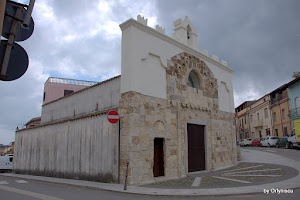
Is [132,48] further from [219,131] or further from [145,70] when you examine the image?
[219,131]

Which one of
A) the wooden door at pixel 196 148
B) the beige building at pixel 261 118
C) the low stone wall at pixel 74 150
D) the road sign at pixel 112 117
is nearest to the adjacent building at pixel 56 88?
the low stone wall at pixel 74 150

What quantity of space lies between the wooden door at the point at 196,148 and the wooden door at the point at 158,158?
2.39 metres

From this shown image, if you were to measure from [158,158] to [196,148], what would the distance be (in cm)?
339

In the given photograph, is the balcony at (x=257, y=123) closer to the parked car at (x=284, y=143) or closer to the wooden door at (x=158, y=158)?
the parked car at (x=284, y=143)

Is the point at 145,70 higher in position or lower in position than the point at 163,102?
higher

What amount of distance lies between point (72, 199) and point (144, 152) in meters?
4.56

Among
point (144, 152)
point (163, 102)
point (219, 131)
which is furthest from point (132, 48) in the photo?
point (219, 131)

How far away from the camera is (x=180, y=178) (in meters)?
13.9

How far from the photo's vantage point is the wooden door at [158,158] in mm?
13258

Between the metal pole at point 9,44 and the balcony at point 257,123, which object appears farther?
the balcony at point 257,123

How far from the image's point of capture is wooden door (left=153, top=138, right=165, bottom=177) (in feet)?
43.5

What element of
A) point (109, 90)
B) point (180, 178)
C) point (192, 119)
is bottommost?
point (180, 178)

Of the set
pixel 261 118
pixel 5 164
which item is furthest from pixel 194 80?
pixel 261 118

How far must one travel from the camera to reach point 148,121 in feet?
42.6
